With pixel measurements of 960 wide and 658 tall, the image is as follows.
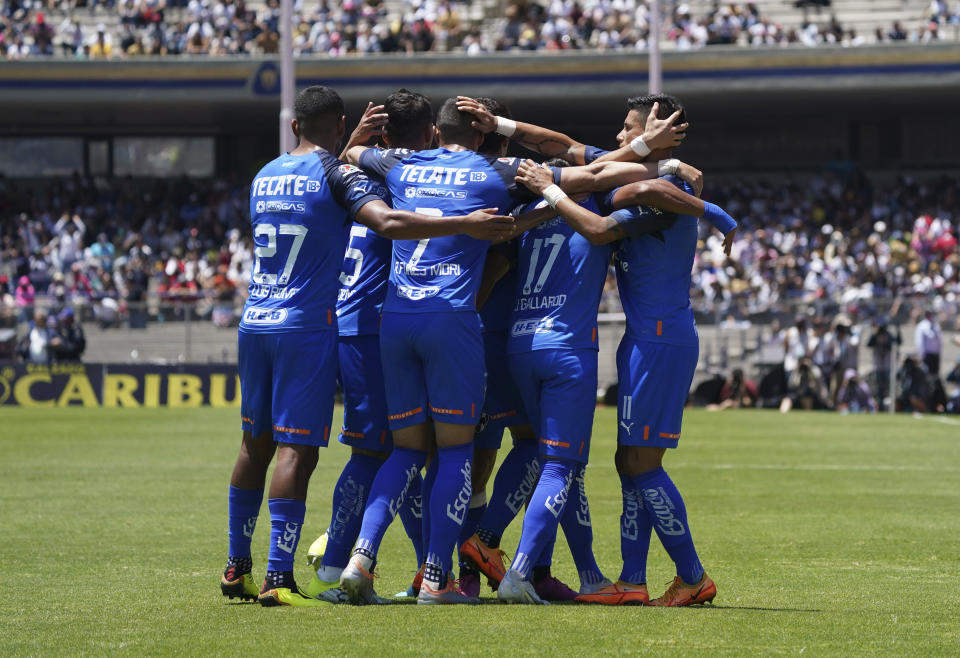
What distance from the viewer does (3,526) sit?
10.5 m

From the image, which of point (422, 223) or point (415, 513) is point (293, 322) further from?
point (415, 513)

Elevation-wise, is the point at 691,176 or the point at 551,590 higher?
the point at 691,176

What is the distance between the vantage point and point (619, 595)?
6.90 meters

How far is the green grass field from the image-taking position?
18.4 feet

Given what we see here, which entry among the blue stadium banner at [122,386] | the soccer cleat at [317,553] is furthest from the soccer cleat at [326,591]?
the blue stadium banner at [122,386]

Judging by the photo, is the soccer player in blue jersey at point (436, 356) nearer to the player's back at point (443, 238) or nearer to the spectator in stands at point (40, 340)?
the player's back at point (443, 238)

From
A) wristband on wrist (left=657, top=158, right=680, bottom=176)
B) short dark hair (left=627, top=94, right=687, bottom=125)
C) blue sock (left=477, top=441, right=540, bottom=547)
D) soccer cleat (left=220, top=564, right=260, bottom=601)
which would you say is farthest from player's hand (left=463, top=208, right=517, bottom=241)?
soccer cleat (left=220, top=564, right=260, bottom=601)

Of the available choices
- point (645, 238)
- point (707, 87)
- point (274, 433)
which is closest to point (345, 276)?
point (274, 433)

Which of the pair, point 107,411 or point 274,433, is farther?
point 107,411

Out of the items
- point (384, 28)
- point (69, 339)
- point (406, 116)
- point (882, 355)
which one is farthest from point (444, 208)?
point (384, 28)

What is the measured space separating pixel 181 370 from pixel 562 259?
2055 centimetres

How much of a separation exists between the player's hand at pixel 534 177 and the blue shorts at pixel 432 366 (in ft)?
2.32

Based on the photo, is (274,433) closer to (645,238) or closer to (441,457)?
(441,457)

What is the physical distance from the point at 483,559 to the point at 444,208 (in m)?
1.88
